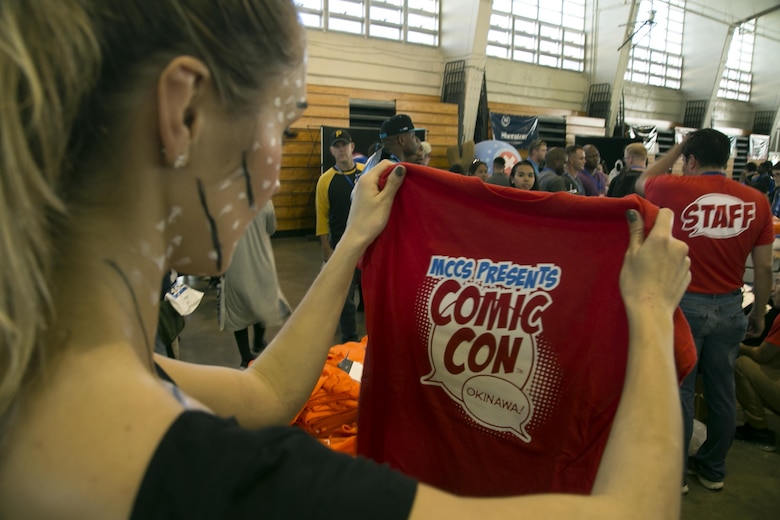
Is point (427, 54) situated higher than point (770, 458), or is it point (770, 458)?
point (427, 54)

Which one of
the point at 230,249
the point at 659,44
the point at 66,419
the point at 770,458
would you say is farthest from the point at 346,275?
the point at 659,44

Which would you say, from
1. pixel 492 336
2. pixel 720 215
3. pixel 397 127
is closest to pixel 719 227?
pixel 720 215

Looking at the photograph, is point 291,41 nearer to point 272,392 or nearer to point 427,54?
point 272,392

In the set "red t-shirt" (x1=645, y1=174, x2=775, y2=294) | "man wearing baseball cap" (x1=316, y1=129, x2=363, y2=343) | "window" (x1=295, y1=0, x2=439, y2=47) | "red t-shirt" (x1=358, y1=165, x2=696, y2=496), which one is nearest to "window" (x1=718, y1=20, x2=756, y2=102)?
"window" (x1=295, y1=0, x2=439, y2=47)

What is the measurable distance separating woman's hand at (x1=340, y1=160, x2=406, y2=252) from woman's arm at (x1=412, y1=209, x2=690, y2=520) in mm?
585

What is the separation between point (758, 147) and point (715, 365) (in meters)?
17.2

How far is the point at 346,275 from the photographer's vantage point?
3.65 ft

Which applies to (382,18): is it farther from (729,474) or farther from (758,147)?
(758,147)

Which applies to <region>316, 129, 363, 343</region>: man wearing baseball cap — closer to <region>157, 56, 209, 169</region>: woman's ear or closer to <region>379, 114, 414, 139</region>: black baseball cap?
<region>379, 114, 414, 139</region>: black baseball cap

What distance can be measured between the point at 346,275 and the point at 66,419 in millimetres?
695

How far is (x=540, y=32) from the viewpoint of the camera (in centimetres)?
1227

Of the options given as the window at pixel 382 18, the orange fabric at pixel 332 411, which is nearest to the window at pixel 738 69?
the window at pixel 382 18

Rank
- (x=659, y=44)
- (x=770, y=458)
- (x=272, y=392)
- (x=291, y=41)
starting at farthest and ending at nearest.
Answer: (x=659, y=44), (x=770, y=458), (x=272, y=392), (x=291, y=41)

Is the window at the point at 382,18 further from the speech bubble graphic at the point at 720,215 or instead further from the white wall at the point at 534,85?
the speech bubble graphic at the point at 720,215
